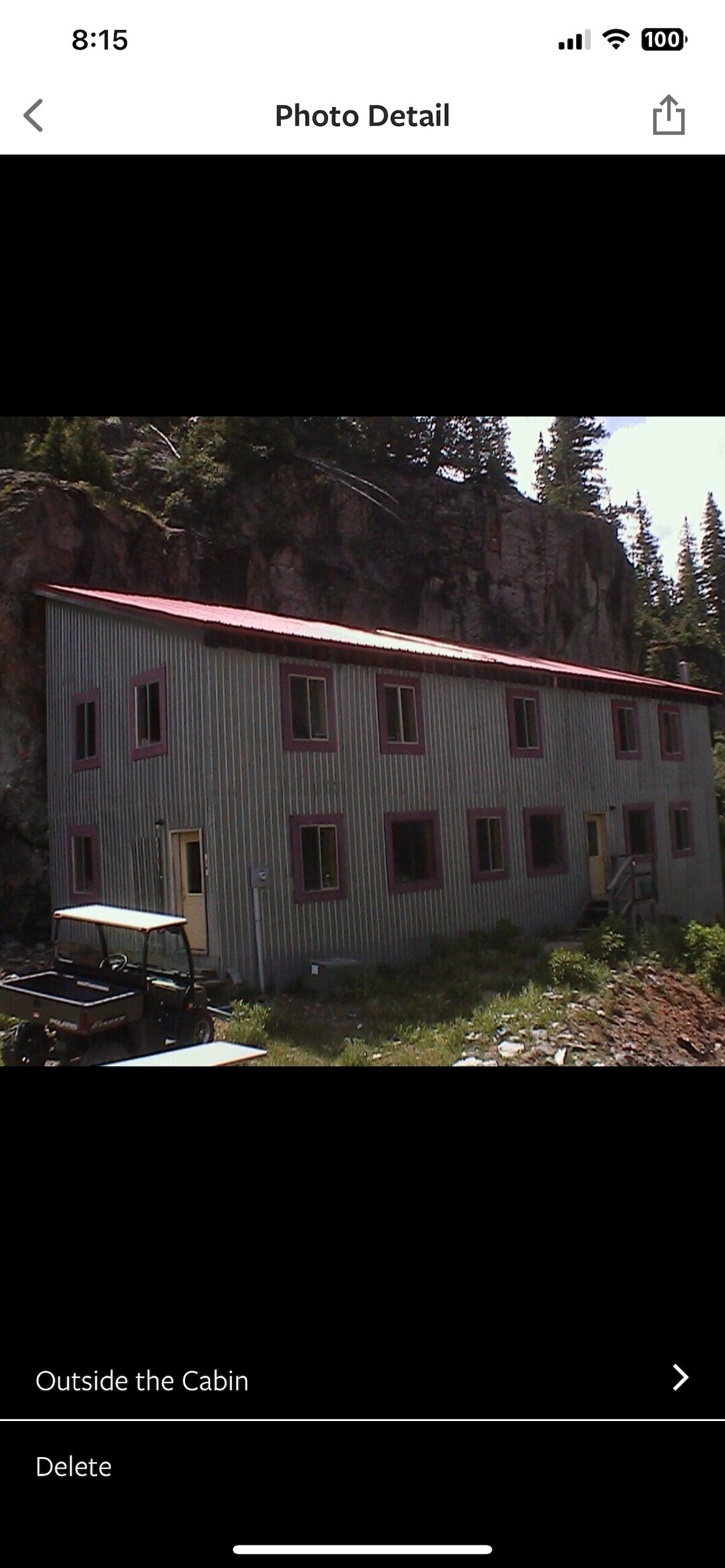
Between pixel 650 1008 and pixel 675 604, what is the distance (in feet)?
17.4

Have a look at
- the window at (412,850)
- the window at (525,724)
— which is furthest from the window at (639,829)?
the window at (412,850)

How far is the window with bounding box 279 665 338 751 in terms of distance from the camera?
738 cm

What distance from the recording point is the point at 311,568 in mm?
11031

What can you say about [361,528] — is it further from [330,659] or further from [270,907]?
[270,907]

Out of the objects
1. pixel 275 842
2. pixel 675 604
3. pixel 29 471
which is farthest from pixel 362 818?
pixel 29 471

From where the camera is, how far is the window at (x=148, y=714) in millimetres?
7102

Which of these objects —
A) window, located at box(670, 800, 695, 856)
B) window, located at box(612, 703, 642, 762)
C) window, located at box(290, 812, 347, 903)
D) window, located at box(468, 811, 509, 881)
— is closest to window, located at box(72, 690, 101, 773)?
window, located at box(290, 812, 347, 903)

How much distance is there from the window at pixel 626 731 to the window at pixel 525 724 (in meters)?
1.47

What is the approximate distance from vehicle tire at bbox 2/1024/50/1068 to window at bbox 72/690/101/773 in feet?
10.9
